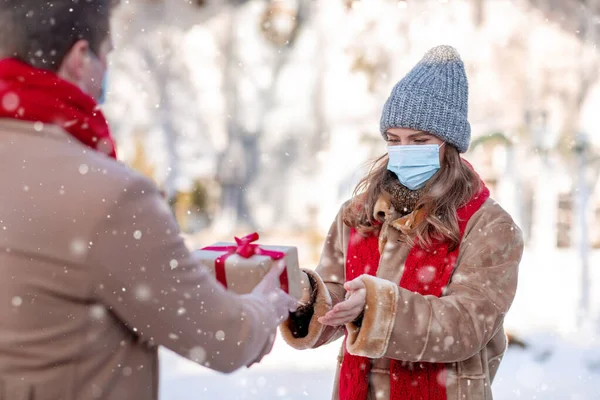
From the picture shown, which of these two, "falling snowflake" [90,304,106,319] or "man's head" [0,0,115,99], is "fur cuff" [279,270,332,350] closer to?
"falling snowflake" [90,304,106,319]

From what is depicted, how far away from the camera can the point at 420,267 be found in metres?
2.00

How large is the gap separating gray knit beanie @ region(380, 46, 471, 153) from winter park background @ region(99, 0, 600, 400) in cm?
340

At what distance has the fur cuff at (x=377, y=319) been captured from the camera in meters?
1.82

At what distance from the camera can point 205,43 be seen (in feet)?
23.2

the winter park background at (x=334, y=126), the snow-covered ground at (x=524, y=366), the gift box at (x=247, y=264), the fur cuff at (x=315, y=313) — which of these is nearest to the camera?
the gift box at (x=247, y=264)

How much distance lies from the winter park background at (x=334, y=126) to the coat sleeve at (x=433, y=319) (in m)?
3.43

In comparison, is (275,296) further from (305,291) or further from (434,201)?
(434,201)

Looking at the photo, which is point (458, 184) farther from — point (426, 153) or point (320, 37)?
point (320, 37)

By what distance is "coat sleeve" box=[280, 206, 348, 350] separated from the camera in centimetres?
204

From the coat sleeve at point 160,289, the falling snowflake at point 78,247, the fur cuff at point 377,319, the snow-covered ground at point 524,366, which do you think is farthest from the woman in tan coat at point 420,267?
the snow-covered ground at point 524,366

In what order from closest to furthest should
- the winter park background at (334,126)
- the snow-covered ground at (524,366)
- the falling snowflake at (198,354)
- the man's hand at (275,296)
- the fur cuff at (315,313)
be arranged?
the falling snowflake at (198,354) → the man's hand at (275,296) → the fur cuff at (315,313) → the snow-covered ground at (524,366) → the winter park background at (334,126)

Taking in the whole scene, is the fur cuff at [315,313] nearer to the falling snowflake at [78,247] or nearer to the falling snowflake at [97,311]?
the falling snowflake at [97,311]

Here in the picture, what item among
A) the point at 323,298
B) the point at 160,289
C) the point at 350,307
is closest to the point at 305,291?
the point at 323,298

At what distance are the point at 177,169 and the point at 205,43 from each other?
4.74 feet
